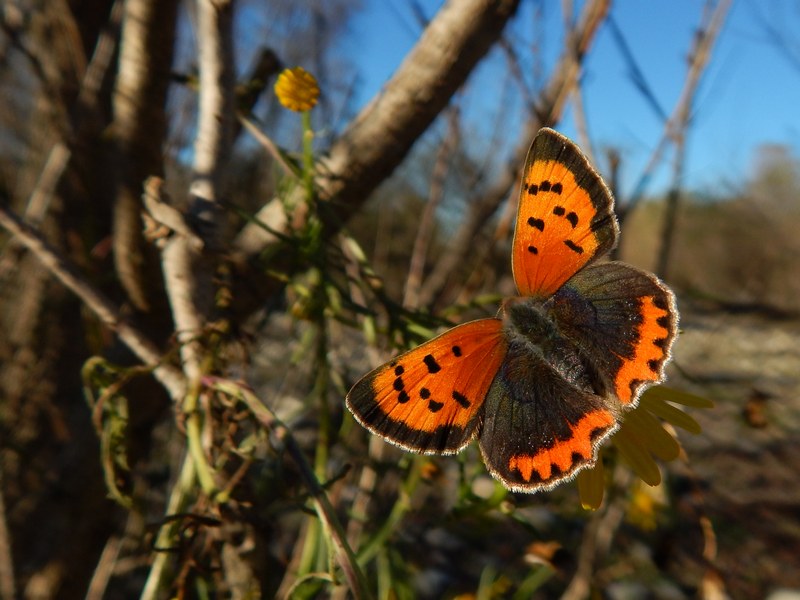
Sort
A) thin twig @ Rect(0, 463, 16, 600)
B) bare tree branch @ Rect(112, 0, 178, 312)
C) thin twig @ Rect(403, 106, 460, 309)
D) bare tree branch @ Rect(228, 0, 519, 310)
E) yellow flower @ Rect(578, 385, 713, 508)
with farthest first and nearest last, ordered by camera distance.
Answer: thin twig @ Rect(403, 106, 460, 309) < thin twig @ Rect(0, 463, 16, 600) < bare tree branch @ Rect(112, 0, 178, 312) < bare tree branch @ Rect(228, 0, 519, 310) < yellow flower @ Rect(578, 385, 713, 508)

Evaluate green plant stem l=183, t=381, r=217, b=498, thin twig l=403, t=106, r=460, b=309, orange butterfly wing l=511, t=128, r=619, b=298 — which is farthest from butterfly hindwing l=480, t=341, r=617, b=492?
thin twig l=403, t=106, r=460, b=309

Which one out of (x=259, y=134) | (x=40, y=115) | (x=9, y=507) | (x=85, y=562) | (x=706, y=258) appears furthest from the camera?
(x=706, y=258)

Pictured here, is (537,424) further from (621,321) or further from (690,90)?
(690,90)

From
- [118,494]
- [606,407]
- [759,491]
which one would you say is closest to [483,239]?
[606,407]

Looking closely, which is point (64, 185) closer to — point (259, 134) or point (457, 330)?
point (259, 134)

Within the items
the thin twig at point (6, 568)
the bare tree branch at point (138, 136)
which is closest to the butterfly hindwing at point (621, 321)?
the bare tree branch at point (138, 136)

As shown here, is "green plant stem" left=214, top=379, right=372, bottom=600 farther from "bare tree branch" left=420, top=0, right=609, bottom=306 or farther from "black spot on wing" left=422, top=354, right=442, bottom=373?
"bare tree branch" left=420, top=0, right=609, bottom=306

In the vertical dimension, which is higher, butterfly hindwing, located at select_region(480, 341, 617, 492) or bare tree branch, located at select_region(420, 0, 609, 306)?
bare tree branch, located at select_region(420, 0, 609, 306)

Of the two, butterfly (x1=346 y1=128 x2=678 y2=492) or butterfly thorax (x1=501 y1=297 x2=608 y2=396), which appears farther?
butterfly thorax (x1=501 y1=297 x2=608 y2=396)
